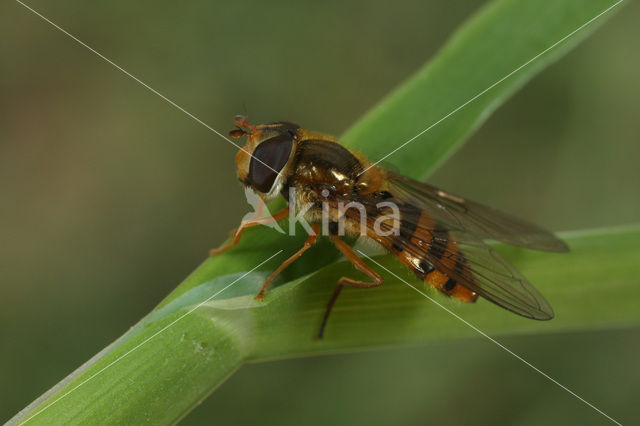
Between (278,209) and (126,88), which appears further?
(126,88)

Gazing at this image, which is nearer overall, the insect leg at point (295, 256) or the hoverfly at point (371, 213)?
the insect leg at point (295, 256)

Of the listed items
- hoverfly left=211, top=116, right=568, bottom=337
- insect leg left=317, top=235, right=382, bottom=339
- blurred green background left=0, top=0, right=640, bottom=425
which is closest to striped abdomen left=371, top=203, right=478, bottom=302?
hoverfly left=211, top=116, right=568, bottom=337

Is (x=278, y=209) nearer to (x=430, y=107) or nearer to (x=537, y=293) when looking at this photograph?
(x=430, y=107)

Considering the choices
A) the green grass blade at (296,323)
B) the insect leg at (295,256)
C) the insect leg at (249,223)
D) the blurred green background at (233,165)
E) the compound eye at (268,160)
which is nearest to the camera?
the green grass blade at (296,323)

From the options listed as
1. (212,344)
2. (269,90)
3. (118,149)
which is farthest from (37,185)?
(212,344)

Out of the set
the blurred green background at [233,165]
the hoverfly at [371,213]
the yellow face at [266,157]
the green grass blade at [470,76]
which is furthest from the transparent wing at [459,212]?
the blurred green background at [233,165]

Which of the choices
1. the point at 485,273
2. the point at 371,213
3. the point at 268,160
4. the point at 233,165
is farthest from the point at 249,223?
the point at 233,165

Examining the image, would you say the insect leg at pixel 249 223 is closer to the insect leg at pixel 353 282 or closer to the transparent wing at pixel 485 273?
the insect leg at pixel 353 282
